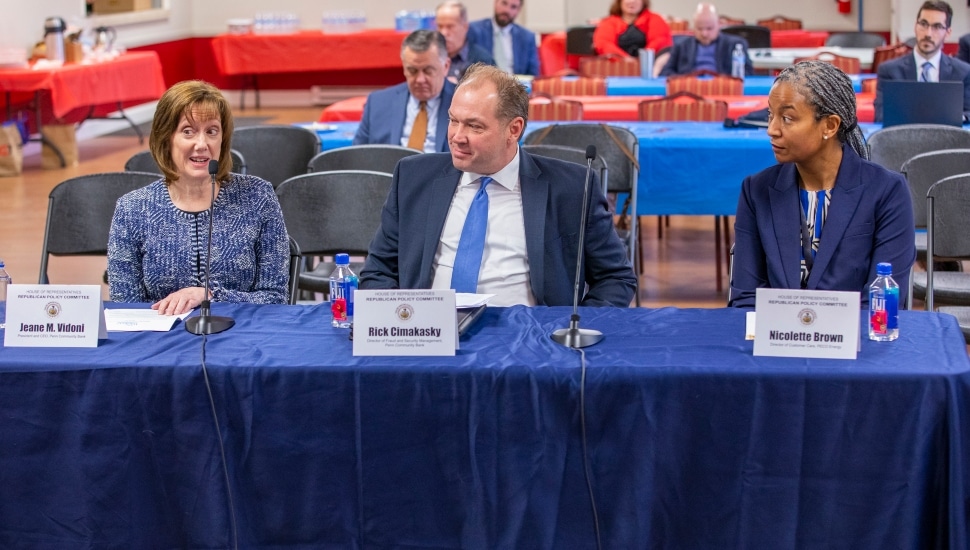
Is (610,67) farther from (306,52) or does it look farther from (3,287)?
(3,287)

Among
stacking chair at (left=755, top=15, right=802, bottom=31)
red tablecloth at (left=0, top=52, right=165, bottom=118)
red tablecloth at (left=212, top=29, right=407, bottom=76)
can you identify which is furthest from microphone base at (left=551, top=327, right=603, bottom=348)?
stacking chair at (left=755, top=15, right=802, bottom=31)

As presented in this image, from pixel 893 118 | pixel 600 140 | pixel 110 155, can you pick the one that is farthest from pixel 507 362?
pixel 110 155

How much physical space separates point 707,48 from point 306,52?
17.6 feet

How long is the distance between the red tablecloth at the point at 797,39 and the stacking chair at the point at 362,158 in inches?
347

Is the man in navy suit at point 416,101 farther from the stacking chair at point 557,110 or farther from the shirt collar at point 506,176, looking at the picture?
the shirt collar at point 506,176

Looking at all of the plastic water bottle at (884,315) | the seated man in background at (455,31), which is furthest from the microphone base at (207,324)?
the seated man in background at (455,31)

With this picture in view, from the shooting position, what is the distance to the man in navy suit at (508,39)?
372 inches

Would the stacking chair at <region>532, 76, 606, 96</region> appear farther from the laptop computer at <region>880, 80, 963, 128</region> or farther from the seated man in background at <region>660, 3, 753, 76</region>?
the laptop computer at <region>880, 80, 963, 128</region>

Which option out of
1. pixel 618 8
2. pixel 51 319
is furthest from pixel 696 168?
pixel 618 8

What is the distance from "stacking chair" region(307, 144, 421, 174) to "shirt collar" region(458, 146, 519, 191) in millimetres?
1493

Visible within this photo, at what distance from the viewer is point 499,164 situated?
9.80 ft

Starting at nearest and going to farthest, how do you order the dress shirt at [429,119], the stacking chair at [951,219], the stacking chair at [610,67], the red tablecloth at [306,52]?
the stacking chair at [951,219]
the dress shirt at [429,119]
the stacking chair at [610,67]
the red tablecloth at [306,52]

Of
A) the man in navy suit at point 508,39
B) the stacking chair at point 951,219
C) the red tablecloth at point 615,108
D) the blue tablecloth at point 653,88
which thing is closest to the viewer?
the stacking chair at point 951,219

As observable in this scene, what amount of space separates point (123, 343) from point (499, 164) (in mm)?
1022
